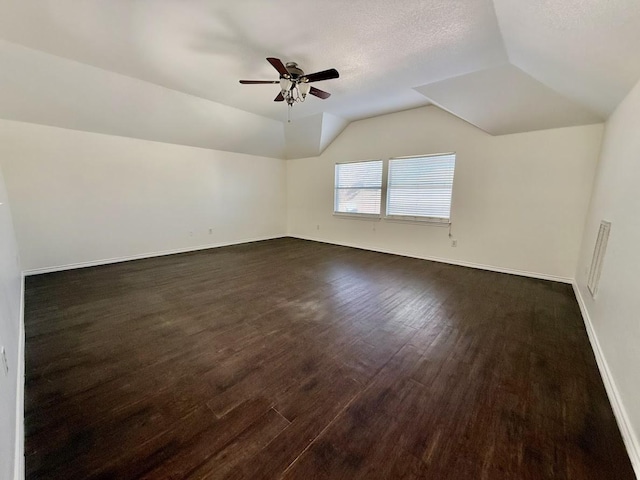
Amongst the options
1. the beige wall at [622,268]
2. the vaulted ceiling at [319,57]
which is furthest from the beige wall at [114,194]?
the beige wall at [622,268]

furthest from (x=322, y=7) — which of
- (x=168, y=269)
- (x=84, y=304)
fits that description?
(x=168, y=269)

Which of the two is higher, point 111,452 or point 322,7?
point 322,7

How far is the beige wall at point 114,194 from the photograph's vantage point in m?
3.84

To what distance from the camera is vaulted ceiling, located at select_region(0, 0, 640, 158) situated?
213 centimetres

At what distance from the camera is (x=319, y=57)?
2988 millimetres

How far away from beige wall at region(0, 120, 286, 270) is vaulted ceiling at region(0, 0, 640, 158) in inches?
15.4

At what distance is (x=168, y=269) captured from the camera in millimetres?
4324

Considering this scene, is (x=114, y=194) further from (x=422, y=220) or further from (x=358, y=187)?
(x=422, y=220)

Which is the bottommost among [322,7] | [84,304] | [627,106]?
A: [84,304]

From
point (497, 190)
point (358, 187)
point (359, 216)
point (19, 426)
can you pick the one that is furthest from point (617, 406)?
point (358, 187)

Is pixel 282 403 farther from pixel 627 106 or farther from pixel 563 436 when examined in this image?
pixel 627 106

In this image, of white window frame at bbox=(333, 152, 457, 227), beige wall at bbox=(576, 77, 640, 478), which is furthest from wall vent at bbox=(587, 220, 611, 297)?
white window frame at bbox=(333, 152, 457, 227)

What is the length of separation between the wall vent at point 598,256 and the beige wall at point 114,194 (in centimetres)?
618

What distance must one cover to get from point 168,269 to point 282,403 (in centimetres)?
357
